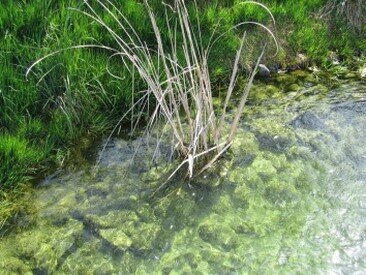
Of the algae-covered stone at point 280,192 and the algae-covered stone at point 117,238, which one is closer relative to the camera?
the algae-covered stone at point 117,238

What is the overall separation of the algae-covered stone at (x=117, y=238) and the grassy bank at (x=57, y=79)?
0.70 meters

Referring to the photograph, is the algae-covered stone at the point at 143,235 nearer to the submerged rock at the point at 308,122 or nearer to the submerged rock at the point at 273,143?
the submerged rock at the point at 273,143

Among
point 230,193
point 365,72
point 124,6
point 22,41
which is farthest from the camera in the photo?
point 365,72

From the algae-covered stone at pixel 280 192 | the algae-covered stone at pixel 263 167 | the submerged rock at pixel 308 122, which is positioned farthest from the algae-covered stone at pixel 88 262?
the submerged rock at pixel 308 122

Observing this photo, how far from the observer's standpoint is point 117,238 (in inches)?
128

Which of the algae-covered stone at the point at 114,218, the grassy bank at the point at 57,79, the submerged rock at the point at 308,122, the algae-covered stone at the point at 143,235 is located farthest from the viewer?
the submerged rock at the point at 308,122

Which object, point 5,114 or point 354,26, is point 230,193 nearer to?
point 5,114

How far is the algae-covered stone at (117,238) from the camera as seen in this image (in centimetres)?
320

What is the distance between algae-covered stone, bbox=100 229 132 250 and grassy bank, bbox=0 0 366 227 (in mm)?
696

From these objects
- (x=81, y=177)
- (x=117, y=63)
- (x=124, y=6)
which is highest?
(x=124, y=6)

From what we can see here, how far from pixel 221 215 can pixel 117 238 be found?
769 mm

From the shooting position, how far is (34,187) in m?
3.62

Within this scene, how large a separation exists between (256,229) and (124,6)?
8.48 ft

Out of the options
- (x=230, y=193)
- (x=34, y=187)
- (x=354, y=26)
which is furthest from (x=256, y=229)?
(x=354, y=26)
